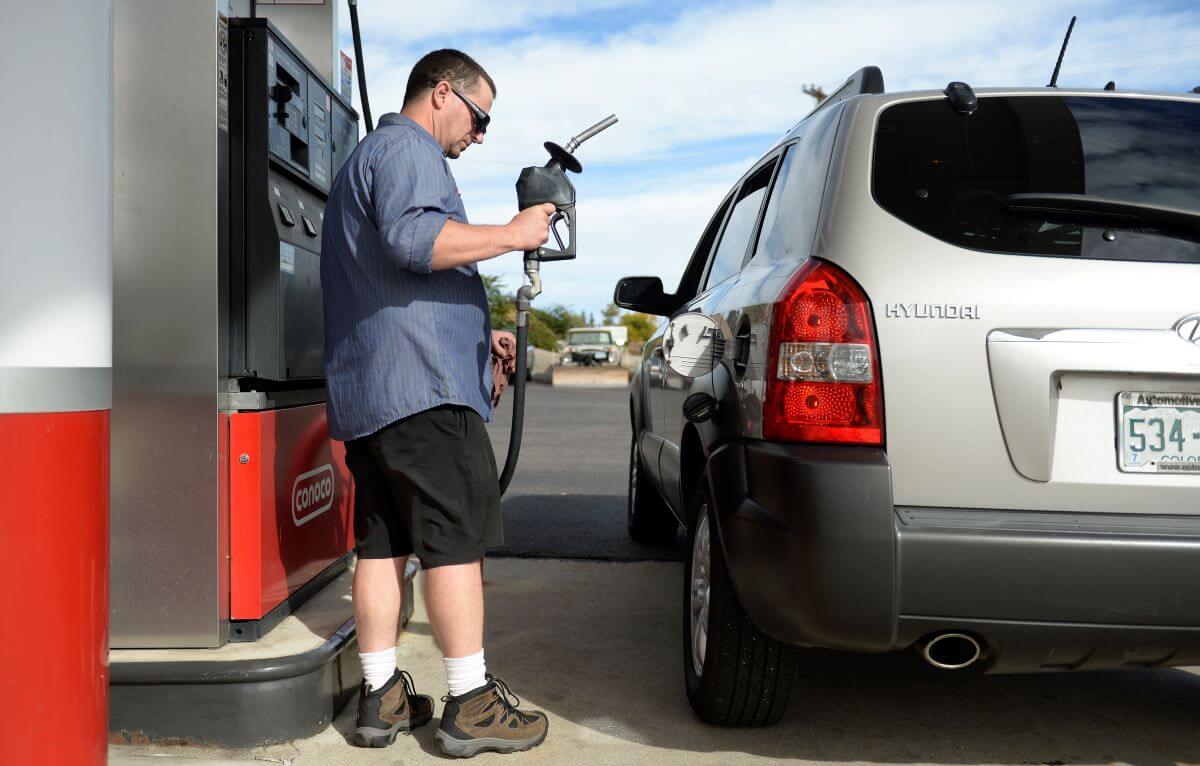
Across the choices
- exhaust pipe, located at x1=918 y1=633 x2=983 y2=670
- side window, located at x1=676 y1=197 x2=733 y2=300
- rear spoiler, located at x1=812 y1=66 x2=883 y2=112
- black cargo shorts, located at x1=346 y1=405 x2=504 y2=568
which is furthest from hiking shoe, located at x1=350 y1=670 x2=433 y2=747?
side window, located at x1=676 y1=197 x2=733 y2=300

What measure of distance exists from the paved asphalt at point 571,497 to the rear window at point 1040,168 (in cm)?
334

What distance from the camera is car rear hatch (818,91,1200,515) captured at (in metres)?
2.38

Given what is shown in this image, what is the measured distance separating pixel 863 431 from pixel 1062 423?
1.40 feet

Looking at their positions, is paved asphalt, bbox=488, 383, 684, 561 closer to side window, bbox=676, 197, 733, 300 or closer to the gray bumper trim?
side window, bbox=676, 197, 733, 300

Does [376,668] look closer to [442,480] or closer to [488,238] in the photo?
[442,480]

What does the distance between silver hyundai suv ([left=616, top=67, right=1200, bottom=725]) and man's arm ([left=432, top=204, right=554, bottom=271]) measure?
703 mm

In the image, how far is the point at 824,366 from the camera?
2.46 m

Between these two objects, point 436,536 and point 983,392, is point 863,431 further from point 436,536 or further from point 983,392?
point 436,536

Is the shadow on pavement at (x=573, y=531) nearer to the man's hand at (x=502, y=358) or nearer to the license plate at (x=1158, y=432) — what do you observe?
the man's hand at (x=502, y=358)

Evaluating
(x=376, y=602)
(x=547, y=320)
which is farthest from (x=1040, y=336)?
(x=547, y=320)

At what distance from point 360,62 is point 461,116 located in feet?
5.38

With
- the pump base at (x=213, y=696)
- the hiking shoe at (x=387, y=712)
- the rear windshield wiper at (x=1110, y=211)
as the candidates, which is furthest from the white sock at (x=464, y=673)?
the rear windshield wiper at (x=1110, y=211)

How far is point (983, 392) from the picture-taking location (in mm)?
2396

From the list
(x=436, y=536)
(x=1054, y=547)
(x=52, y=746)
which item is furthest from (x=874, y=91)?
(x=52, y=746)
